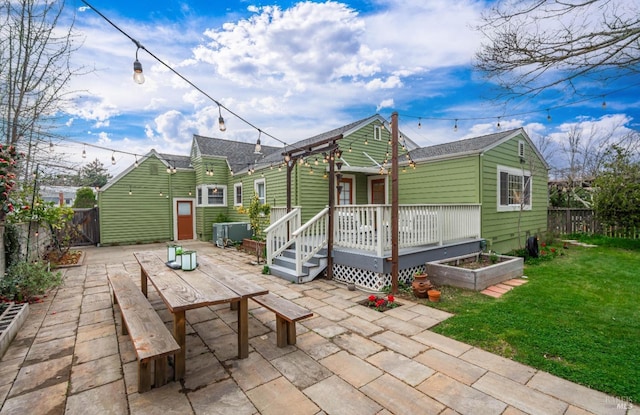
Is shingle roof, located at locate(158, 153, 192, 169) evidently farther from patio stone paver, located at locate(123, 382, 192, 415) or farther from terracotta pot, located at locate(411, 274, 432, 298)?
patio stone paver, located at locate(123, 382, 192, 415)

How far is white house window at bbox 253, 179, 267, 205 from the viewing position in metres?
9.95

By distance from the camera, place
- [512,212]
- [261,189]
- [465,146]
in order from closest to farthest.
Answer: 1. [465,146]
2. [512,212]
3. [261,189]

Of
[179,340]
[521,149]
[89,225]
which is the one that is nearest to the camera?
[179,340]

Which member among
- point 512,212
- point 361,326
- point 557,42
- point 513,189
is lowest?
point 361,326

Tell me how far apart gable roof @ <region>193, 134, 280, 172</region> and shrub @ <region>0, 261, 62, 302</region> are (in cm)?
794

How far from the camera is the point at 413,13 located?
199 inches

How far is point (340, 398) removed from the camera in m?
2.12

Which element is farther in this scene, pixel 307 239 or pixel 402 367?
pixel 307 239

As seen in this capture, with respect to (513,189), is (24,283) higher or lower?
lower

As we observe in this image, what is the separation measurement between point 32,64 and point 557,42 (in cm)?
882

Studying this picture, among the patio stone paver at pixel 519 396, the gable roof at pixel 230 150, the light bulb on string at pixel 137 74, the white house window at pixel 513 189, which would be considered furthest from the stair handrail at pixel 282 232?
the gable roof at pixel 230 150

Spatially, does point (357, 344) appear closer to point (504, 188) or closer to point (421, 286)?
point (421, 286)

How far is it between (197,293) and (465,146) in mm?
8062

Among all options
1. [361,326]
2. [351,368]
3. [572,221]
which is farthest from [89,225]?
[572,221]
